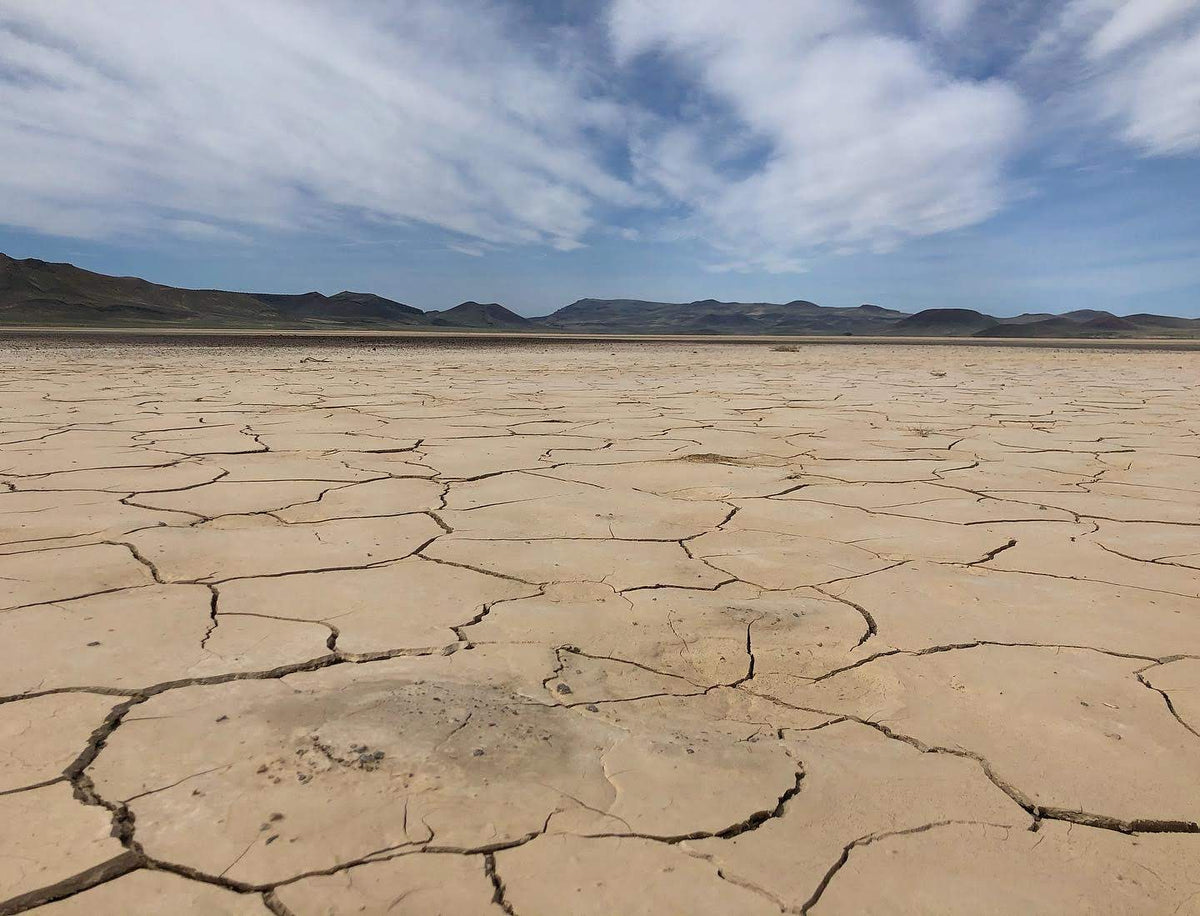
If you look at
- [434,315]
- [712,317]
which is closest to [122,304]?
[434,315]

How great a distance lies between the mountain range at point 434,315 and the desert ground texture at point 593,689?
25.3m

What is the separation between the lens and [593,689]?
1165 mm

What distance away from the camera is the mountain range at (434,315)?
31.3 m

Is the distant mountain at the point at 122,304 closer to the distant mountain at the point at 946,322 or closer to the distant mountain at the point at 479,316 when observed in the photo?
the distant mountain at the point at 479,316

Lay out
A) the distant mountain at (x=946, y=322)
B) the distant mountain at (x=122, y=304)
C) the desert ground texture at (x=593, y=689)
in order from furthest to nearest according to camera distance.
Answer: the distant mountain at (x=946, y=322) → the distant mountain at (x=122, y=304) → the desert ground texture at (x=593, y=689)

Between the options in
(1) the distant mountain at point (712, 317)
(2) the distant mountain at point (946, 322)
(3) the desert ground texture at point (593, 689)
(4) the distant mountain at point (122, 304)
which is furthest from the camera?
(1) the distant mountain at point (712, 317)

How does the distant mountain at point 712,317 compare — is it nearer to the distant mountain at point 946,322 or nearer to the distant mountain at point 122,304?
the distant mountain at point 946,322

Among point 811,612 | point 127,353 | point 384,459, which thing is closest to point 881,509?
point 811,612

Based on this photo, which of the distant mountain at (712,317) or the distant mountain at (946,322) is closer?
the distant mountain at (946,322)

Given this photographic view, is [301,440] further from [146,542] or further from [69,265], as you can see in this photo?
[69,265]

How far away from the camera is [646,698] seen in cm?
115

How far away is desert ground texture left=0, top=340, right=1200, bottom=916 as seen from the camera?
781 mm

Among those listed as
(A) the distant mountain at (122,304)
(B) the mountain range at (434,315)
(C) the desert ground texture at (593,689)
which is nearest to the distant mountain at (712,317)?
(B) the mountain range at (434,315)

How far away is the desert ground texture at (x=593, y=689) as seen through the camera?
78 cm
